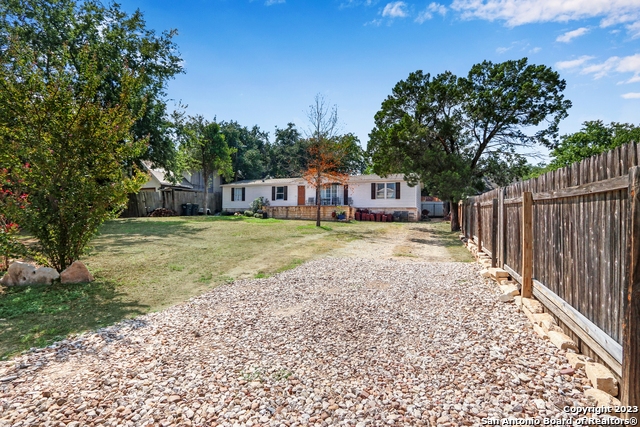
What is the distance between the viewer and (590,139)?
3247 cm

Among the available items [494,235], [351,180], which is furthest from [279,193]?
[494,235]

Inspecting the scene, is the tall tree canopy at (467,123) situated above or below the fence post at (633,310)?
above

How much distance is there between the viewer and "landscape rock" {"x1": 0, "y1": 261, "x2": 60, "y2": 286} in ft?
18.2

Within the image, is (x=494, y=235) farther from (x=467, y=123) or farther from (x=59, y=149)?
(x=467, y=123)

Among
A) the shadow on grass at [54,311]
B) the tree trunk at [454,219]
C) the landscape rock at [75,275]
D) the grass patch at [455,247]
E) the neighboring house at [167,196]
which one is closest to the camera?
the shadow on grass at [54,311]

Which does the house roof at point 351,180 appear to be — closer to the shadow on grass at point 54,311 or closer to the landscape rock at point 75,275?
the landscape rock at point 75,275

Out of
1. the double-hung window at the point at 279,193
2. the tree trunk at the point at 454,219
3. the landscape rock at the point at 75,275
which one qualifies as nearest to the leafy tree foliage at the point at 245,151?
the double-hung window at the point at 279,193

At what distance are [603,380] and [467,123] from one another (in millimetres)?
15409

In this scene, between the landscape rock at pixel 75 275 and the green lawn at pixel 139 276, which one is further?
the landscape rock at pixel 75 275

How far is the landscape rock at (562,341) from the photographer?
2975mm

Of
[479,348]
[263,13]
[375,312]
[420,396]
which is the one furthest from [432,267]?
[263,13]

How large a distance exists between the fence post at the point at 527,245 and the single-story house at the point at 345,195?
17.2 metres

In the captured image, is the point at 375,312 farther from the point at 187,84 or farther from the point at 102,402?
the point at 187,84

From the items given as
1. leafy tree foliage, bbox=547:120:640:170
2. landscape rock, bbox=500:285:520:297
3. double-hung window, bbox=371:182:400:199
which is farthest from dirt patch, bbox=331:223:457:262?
leafy tree foliage, bbox=547:120:640:170
